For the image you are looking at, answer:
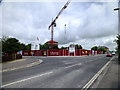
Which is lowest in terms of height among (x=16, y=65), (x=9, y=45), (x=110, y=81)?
(x=16, y=65)

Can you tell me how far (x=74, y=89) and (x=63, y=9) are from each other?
214ft

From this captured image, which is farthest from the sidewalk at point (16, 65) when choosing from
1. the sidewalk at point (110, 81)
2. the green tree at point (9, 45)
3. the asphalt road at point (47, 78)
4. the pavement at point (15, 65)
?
the sidewalk at point (110, 81)

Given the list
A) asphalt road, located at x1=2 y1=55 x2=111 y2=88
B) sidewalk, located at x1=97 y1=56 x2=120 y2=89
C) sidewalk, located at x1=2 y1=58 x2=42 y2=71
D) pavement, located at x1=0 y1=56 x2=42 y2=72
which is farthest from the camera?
sidewalk, located at x1=2 y1=58 x2=42 y2=71

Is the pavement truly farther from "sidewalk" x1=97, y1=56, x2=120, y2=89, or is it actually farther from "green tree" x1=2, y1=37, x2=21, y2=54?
"sidewalk" x1=97, y1=56, x2=120, y2=89

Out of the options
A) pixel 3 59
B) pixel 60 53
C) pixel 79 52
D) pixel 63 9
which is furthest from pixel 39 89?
pixel 63 9

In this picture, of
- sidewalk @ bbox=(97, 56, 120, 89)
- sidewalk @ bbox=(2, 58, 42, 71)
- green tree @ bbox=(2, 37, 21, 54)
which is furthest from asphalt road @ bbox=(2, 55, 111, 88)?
green tree @ bbox=(2, 37, 21, 54)

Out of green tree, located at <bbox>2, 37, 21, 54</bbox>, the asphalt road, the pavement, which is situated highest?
green tree, located at <bbox>2, 37, 21, 54</bbox>

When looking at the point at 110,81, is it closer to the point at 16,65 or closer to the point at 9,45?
the point at 16,65

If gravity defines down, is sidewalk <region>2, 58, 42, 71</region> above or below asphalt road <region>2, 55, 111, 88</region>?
below

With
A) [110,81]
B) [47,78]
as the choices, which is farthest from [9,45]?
[110,81]

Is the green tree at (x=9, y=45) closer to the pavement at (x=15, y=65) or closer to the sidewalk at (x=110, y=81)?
the pavement at (x=15, y=65)

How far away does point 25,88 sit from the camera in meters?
6.16

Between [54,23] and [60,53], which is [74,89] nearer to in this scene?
[60,53]

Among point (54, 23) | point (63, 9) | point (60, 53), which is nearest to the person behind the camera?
point (60, 53)
